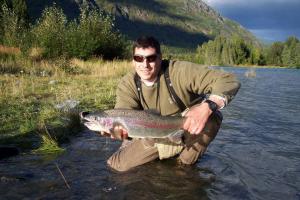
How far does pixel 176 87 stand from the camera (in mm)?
6277

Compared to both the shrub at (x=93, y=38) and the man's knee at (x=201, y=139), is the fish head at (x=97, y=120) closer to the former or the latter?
the man's knee at (x=201, y=139)

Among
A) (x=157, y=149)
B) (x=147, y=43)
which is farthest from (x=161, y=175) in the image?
(x=147, y=43)

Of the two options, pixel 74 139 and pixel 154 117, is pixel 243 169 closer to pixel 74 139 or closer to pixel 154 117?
pixel 154 117

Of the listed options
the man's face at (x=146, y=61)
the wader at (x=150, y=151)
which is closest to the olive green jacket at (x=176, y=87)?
the man's face at (x=146, y=61)

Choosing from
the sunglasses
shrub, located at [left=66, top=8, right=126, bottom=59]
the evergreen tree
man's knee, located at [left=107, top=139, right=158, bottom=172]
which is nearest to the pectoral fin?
the sunglasses

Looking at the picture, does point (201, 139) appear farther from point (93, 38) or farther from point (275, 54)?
point (275, 54)

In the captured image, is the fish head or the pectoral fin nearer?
the fish head

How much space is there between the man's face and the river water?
5.52 ft

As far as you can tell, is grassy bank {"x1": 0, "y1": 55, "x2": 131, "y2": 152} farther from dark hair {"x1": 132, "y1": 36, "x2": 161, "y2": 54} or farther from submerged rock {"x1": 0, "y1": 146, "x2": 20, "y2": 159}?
dark hair {"x1": 132, "y1": 36, "x2": 161, "y2": 54}

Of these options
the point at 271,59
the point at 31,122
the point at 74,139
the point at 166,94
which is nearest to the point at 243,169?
the point at 166,94

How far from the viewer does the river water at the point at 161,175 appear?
5926 millimetres

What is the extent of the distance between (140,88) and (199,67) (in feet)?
3.04

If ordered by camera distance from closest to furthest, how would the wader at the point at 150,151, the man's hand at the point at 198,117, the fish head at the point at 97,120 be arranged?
the man's hand at the point at 198,117 → the fish head at the point at 97,120 → the wader at the point at 150,151

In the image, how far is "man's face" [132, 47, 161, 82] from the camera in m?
5.87
